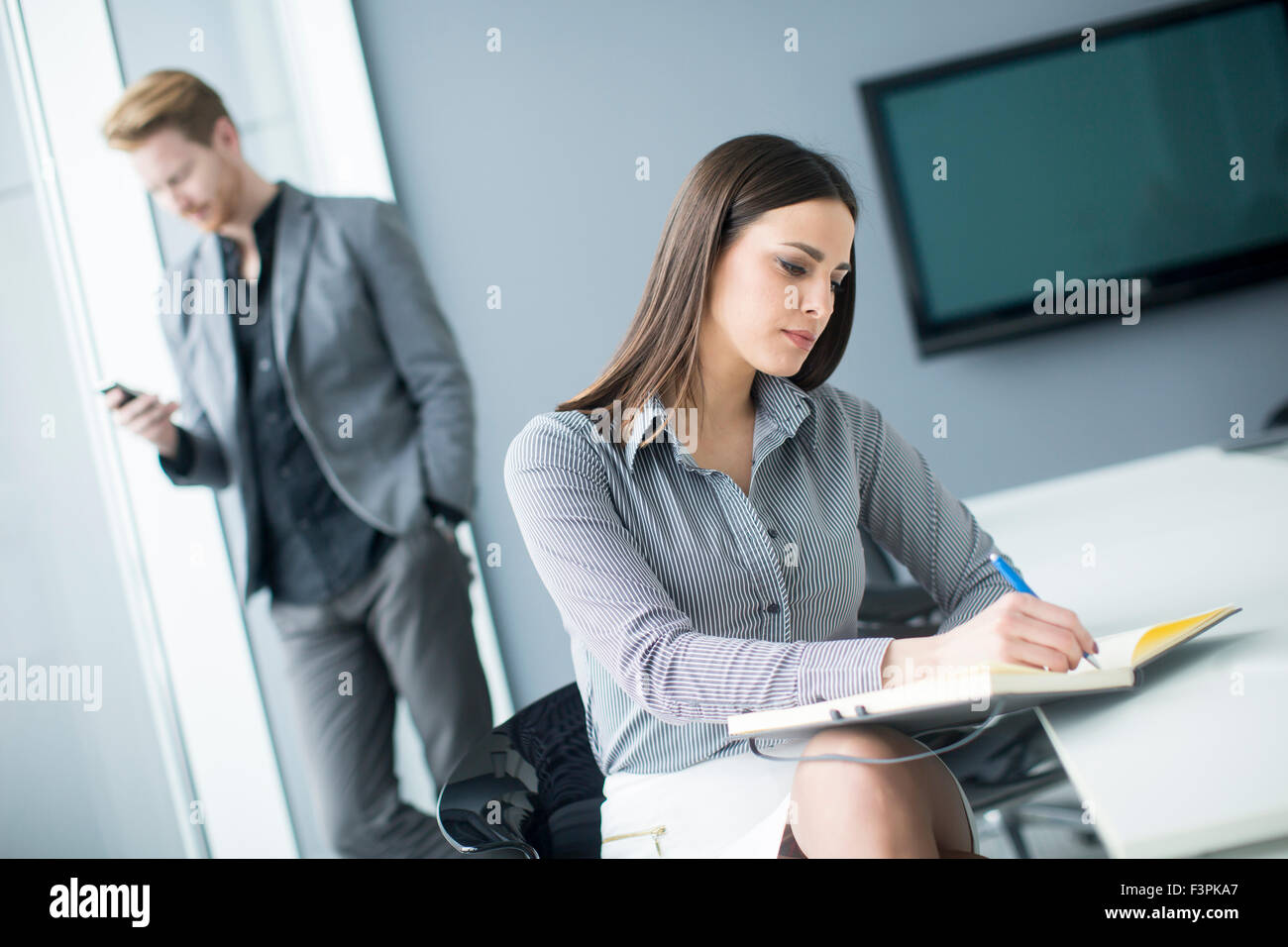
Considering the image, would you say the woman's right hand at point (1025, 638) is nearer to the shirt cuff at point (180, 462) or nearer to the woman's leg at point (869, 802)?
the woman's leg at point (869, 802)

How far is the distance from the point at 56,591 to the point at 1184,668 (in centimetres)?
179

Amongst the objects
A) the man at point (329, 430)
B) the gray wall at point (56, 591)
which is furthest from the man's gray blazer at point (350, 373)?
the gray wall at point (56, 591)

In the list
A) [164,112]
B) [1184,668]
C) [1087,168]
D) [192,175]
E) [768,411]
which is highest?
[164,112]

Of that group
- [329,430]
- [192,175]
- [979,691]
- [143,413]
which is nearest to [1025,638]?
[979,691]

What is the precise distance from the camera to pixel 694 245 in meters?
0.98

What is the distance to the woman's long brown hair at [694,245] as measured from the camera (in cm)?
96

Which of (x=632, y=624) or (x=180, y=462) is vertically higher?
(x=180, y=462)

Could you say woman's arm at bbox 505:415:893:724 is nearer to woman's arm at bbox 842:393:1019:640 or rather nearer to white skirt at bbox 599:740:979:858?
white skirt at bbox 599:740:979:858

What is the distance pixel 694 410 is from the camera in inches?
39.8

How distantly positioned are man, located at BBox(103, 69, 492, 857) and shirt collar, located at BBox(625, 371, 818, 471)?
72 cm

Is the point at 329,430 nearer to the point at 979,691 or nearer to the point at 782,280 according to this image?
the point at 782,280

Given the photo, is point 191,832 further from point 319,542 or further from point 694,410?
point 694,410

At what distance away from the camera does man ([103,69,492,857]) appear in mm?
1592

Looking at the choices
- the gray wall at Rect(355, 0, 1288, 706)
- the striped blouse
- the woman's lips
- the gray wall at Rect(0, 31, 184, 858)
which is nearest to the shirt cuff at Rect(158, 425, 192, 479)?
the gray wall at Rect(0, 31, 184, 858)
